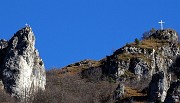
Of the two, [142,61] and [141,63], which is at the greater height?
[142,61]

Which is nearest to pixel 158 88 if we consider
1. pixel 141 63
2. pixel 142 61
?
pixel 141 63

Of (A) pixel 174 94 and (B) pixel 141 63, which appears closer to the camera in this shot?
(A) pixel 174 94

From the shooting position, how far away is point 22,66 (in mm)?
150250

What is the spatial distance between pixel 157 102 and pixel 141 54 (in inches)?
1856

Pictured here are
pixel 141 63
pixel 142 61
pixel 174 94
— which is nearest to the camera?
pixel 174 94

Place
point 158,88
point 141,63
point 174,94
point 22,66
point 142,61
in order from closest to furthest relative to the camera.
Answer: point 174,94 → point 158,88 → point 22,66 → point 141,63 → point 142,61

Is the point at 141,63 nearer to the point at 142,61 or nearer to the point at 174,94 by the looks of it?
the point at 142,61

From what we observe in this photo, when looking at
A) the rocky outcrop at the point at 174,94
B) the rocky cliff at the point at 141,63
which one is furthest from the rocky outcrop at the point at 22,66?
the rocky outcrop at the point at 174,94

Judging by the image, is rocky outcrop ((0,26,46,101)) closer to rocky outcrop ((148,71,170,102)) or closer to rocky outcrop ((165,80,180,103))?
rocky outcrop ((148,71,170,102))

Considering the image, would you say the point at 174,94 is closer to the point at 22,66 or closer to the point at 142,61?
the point at 22,66

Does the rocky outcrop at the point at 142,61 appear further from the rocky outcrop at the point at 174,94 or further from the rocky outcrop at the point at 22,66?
the rocky outcrop at the point at 174,94

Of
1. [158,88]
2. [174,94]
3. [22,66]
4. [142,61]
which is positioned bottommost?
[174,94]

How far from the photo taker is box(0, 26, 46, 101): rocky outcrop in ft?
484

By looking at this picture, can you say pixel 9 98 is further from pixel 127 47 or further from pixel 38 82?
pixel 127 47
